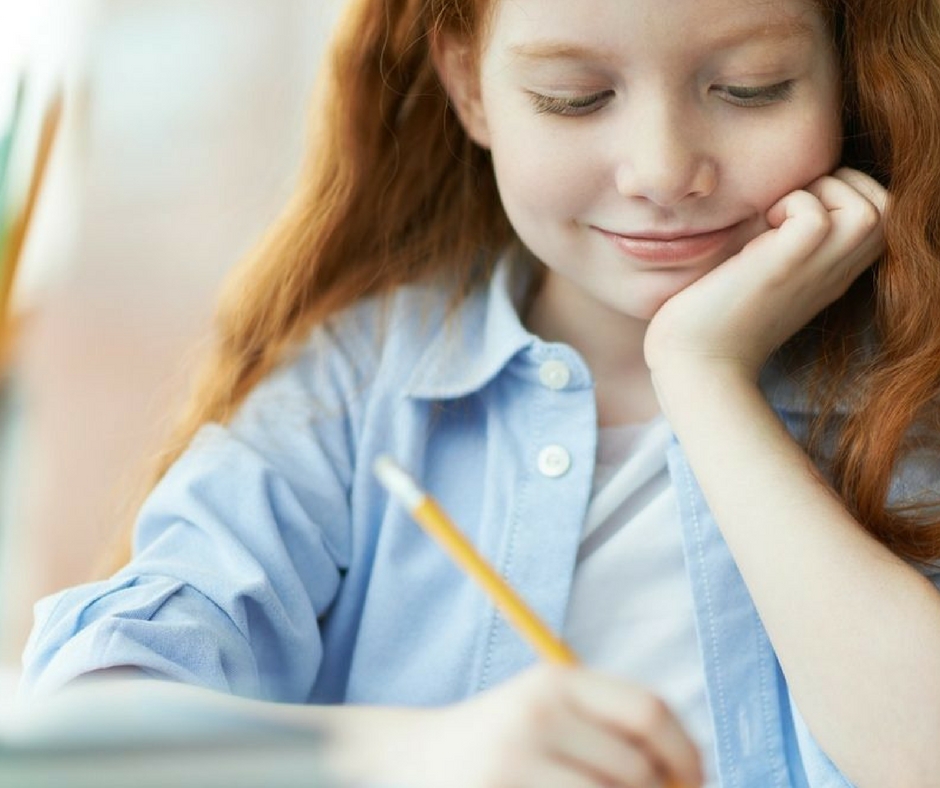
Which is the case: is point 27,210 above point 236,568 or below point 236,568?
above

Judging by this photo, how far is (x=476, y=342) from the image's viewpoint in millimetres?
1067

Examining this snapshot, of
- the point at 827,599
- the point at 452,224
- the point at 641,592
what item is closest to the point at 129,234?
the point at 452,224

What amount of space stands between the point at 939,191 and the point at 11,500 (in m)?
1.09

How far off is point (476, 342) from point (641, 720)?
0.52 m

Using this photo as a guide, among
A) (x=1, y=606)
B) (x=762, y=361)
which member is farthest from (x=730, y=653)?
(x=1, y=606)

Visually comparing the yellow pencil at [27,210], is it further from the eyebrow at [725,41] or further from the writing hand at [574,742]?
the writing hand at [574,742]

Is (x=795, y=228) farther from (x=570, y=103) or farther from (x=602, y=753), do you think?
(x=602, y=753)

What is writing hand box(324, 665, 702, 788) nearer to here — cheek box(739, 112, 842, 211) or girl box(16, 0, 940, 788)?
girl box(16, 0, 940, 788)

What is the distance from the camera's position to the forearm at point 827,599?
811 mm

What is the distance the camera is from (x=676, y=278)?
0.96m

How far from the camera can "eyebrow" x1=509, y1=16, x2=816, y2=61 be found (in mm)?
866

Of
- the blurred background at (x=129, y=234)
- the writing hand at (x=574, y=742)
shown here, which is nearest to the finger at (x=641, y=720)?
the writing hand at (x=574, y=742)

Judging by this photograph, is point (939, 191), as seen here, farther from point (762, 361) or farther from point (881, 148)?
point (762, 361)

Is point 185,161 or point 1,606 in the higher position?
point 185,161
